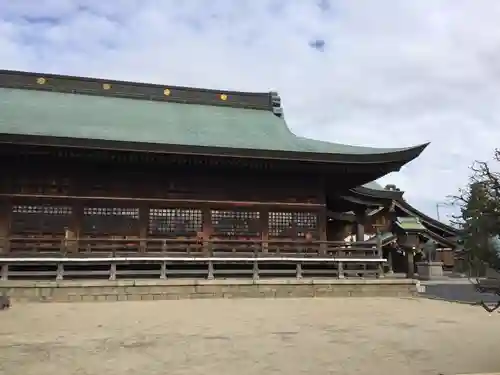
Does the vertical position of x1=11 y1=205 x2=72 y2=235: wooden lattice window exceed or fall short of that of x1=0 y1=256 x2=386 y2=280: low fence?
it exceeds it

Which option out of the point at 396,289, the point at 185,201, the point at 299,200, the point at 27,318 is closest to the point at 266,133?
the point at 299,200

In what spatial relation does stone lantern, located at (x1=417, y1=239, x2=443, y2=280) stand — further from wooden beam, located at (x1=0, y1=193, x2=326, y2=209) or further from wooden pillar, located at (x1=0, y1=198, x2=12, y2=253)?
wooden pillar, located at (x1=0, y1=198, x2=12, y2=253)

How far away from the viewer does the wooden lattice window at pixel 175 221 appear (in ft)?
55.3

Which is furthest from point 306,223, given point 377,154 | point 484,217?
point 484,217

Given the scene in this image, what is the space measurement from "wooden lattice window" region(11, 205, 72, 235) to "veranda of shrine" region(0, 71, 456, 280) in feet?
0.11

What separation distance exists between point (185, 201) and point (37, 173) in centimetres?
506

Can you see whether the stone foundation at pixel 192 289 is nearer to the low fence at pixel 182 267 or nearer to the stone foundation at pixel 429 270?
the low fence at pixel 182 267

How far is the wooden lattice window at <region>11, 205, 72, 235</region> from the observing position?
15.8m

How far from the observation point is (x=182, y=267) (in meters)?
16.6

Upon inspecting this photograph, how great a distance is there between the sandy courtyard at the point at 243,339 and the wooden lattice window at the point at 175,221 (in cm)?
415

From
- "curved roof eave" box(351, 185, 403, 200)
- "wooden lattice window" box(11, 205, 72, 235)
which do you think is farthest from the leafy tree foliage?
"curved roof eave" box(351, 185, 403, 200)

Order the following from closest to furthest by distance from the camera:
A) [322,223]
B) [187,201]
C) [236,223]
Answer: [187,201], [236,223], [322,223]

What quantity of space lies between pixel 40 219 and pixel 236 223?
669 cm

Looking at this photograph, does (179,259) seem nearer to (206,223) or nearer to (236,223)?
(206,223)
